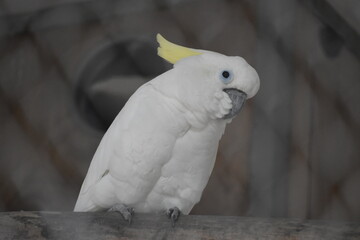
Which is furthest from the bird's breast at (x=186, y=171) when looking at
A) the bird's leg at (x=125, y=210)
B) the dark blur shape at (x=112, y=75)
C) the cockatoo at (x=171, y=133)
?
the dark blur shape at (x=112, y=75)

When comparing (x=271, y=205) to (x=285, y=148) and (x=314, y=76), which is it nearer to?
(x=285, y=148)

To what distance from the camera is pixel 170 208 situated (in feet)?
3.81

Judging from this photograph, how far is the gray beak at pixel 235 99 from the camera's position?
110 centimetres

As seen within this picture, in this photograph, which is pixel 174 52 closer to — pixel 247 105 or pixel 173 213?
pixel 173 213

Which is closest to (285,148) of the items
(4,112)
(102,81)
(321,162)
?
(321,162)

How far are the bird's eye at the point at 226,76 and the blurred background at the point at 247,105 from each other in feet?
0.28

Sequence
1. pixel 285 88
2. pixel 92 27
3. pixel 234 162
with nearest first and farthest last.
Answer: pixel 285 88 → pixel 92 27 → pixel 234 162

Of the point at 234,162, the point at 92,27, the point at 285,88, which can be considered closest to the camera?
the point at 285,88

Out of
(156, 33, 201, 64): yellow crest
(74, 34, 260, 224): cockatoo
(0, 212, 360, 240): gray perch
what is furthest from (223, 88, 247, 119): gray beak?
(0, 212, 360, 240): gray perch

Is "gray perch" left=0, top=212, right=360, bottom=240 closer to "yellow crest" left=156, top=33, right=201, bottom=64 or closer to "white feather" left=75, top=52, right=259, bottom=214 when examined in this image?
"white feather" left=75, top=52, right=259, bottom=214

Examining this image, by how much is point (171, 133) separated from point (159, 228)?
22 cm

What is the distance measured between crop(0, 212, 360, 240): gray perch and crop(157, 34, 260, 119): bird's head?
22 centimetres

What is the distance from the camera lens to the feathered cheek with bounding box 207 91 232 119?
1.11 metres

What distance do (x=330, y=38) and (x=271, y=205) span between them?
0.50 metres
